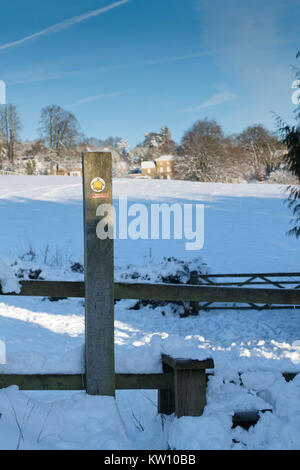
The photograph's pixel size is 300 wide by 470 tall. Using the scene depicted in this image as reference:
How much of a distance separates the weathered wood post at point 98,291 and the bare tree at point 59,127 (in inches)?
1921

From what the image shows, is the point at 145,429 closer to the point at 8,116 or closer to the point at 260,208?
the point at 260,208

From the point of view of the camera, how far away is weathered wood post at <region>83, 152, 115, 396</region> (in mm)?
2934

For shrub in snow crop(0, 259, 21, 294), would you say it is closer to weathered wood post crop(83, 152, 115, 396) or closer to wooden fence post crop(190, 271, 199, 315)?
weathered wood post crop(83, 152, 115, 396)

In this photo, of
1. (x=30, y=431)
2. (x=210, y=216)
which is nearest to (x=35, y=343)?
(x=30, y=431)

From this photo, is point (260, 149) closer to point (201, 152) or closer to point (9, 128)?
point (201, 152)

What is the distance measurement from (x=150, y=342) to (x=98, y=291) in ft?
2.20

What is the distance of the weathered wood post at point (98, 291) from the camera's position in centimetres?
293

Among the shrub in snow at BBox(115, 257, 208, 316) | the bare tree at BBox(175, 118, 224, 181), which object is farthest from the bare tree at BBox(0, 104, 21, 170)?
the shrub in snow at BBox(115, 257, 208, 316)

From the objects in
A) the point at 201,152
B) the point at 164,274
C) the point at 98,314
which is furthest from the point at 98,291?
the point at 201,152

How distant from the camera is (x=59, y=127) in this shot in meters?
50.8

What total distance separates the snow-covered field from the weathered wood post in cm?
11

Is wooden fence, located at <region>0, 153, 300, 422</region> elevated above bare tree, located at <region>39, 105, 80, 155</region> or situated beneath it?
situated beneath

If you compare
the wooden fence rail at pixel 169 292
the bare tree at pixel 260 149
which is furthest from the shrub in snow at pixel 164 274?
the bare tree at pixel 260 149
